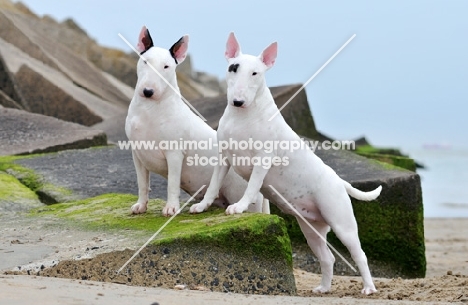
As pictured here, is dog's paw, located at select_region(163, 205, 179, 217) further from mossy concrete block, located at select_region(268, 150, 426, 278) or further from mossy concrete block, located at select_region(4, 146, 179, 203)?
mossy concrete block, located at select_region(268, 150, 426, 278)

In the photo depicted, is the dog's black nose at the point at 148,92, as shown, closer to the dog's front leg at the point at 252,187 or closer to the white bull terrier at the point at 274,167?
the white bull terrier at the point at 274,167

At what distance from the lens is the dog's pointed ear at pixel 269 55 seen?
23.4ft

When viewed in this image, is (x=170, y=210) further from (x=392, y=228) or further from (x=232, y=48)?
(x=392, y=228)

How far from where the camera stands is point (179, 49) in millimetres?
7617

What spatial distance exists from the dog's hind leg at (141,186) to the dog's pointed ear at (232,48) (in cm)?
127

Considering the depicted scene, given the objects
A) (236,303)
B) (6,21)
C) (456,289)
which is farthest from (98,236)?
(6,21)

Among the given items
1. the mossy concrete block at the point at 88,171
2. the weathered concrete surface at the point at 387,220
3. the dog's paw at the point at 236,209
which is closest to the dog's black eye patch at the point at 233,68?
the dog's paw at the point at 236,209

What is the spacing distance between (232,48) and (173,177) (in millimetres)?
1204

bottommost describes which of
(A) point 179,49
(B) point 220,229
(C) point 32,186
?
(C) point 32,186

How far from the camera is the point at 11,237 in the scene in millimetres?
7621

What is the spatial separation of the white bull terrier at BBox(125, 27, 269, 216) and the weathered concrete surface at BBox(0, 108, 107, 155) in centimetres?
555

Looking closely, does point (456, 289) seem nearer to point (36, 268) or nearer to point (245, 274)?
point (245, 274)

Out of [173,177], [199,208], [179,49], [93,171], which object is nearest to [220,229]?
[199,208]

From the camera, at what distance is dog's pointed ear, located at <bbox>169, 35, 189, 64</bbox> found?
7598 millimetres
